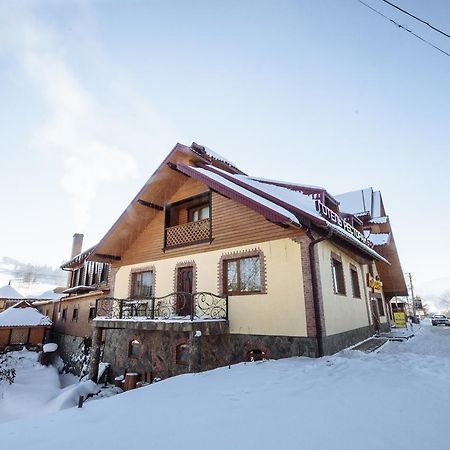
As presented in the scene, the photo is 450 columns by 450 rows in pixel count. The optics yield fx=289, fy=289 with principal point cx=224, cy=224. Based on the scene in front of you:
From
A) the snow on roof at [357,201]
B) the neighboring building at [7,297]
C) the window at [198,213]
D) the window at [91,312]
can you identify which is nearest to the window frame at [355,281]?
the snow on roof at [357,201]

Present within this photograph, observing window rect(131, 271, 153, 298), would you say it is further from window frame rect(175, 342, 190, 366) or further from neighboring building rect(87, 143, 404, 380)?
window frame rect(175, 342, 190, 366)

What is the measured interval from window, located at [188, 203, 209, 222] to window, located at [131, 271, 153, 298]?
10.6 feet

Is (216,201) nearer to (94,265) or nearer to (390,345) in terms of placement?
(390,345)

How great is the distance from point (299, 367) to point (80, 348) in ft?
58.9

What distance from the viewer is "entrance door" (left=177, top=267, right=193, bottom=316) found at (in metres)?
11.9

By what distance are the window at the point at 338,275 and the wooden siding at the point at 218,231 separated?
9.03 feet

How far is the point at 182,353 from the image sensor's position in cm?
1080

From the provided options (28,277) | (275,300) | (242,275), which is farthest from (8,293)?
(28,277)

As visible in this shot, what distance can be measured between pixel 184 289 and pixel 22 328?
2144 cm

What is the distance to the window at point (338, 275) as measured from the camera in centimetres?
1082

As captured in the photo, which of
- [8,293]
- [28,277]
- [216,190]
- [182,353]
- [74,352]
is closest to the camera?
[182,353]

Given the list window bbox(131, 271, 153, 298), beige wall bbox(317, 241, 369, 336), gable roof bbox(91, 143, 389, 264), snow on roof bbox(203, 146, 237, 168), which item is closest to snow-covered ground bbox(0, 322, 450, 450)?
beige wall bbox(317, 241, 369, 336)

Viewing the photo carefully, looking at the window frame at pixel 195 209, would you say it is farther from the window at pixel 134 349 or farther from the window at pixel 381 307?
the window at pixel 381 307

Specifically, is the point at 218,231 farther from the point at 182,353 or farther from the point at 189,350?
the point at 182,353
